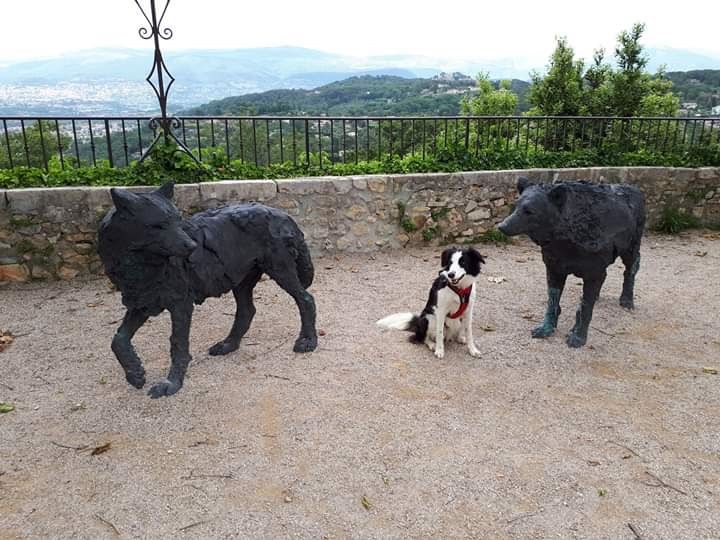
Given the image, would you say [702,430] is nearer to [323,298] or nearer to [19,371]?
[323,298]

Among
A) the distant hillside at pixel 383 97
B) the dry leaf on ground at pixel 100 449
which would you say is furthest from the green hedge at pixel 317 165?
the distant hillside at pixel 383 97

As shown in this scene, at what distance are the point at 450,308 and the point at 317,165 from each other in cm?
414

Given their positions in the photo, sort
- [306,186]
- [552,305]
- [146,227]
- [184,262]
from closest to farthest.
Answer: [146,227], [184,262], [552,305], [306,186]

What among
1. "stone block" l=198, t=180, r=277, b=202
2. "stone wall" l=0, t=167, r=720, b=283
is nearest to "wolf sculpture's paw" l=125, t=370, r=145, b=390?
"stone wall" l=0, t=167, r=720, b=283

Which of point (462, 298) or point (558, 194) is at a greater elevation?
point (558, 194)

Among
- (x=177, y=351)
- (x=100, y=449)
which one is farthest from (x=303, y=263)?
(x=100, y=449)

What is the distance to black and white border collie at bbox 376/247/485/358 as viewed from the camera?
4441 millimetres

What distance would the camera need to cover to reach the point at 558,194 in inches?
173

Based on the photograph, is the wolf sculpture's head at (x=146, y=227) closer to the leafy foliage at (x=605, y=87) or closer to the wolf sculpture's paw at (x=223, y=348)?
the wolf sculpture's paw at (x=223, y=348)

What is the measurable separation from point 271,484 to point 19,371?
108 inches

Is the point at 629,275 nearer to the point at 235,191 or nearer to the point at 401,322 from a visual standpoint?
the point at 401,322

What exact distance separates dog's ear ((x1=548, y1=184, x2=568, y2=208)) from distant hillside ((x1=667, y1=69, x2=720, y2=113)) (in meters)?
13.7

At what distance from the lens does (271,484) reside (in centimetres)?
319

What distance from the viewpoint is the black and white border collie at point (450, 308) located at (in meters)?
4.44
